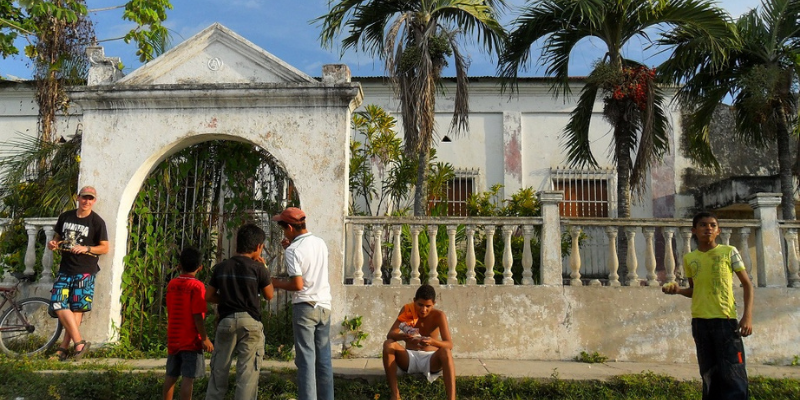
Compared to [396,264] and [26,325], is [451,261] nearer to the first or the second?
[396,264]

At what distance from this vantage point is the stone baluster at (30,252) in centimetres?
700

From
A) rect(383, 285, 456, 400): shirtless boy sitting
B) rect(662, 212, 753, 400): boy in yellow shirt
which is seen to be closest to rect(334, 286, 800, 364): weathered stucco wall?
rect(383, 285, 456, 400): shirtless boy sitting

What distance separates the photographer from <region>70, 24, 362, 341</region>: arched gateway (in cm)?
668

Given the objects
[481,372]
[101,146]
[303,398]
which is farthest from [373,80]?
[303,398]

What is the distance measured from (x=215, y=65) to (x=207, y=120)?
636mm

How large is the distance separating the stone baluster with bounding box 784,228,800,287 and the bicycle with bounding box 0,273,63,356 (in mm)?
7918

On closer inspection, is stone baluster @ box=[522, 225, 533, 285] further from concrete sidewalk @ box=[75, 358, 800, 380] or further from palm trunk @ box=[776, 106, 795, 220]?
palm trunk @ box=[776, 106, 795, 220]

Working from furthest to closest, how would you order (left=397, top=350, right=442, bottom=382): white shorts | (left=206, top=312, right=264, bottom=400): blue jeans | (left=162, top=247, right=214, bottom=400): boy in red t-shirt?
1. (left=397, top=350, right=442, bottom=382): white shorts
2. (left=162, top=247, right=214, bottom=400): boy in red t-shirt
3. (left=206, top=312, right=264, bottom=400): blue jeans

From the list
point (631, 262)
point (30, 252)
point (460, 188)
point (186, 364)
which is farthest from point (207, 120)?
point (460, 188)

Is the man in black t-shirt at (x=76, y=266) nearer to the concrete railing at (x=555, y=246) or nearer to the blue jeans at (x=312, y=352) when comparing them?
the concrete railing at (x=555, y=246)

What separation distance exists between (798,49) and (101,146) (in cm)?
891

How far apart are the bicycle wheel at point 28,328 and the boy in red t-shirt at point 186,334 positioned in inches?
99.0

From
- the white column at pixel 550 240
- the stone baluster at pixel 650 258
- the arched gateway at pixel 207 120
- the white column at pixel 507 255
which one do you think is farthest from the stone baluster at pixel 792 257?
the arched gateway at pixel 207 120

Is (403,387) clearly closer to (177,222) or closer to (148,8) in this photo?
(177,222)
